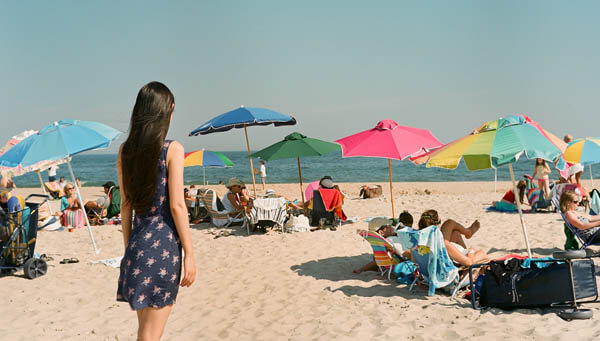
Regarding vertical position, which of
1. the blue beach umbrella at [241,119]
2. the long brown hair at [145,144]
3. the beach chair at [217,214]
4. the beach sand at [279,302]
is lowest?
the beach sand at [279,302]

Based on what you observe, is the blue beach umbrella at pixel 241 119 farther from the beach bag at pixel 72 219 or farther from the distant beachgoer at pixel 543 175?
the distant beachgoer at pixel 543 175

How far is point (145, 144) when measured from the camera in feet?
6.66

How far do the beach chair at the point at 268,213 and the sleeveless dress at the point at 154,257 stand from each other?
627 cm

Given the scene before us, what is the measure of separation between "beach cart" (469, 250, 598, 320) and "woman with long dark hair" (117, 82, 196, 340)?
3.12m

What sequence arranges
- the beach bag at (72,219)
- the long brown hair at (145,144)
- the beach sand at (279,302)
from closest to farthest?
1. the long brown hair at (145,144)
2. the beach sand at (279,302)
3. the beach bag at (72,219)

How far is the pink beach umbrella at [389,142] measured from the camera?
6.61 metres

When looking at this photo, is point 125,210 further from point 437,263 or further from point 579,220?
point 579,220

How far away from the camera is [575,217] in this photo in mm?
5695

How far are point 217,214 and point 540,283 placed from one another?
6.49 m

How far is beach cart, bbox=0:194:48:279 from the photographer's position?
5922mm

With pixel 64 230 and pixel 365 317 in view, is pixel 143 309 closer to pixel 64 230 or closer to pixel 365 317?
pixel 365 317

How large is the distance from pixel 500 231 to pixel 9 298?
7340mm

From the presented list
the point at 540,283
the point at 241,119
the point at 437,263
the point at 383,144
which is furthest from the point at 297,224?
the point at 540,283

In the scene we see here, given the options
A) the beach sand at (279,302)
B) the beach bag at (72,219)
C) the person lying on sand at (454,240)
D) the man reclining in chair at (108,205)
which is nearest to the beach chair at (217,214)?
the beach sand at (279,302)
